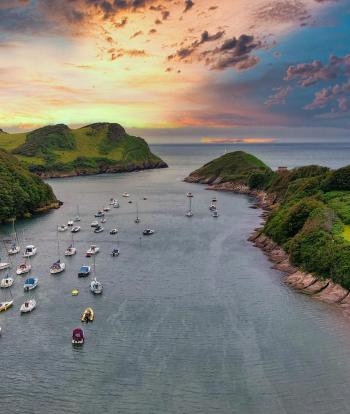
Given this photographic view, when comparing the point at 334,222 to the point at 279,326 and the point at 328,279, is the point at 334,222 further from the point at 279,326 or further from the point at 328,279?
the point at 279,326

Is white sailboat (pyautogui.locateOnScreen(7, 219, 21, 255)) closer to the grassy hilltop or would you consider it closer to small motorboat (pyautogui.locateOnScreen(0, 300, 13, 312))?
small motorboat (pyautogui.locateOnScreen(0, 300, 13, 312))

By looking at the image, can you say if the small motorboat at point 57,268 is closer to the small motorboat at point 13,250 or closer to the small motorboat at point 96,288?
the small motorboat at point 96,288

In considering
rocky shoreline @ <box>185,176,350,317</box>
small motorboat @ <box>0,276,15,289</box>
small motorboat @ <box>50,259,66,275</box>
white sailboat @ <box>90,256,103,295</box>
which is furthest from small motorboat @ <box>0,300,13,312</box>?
rocky shoreline @ <box>185,176,350,317</box>

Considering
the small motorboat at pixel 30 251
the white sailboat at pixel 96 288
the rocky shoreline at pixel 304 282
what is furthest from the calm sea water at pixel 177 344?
the small motorboat at pixel 30 251

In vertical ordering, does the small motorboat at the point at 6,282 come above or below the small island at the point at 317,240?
below

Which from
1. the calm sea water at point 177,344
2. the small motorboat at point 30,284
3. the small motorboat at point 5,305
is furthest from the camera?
the small motorboat at point 30,284

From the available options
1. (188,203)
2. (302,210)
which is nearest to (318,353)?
(302,210)
